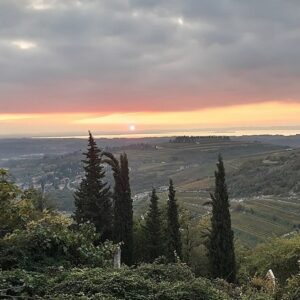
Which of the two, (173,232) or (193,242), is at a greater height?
(173,232)

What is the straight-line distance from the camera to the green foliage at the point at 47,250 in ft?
38.1

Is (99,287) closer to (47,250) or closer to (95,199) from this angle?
(47,250)

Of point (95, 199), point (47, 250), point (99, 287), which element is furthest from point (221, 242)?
point (99, 287)

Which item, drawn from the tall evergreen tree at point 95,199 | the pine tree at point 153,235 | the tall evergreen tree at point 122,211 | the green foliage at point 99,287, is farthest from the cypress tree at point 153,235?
the green foliage at point 99,287

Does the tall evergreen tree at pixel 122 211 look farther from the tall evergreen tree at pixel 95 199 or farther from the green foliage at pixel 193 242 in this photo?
the green foliage at pixel 193 242

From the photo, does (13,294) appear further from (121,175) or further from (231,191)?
(231,191)

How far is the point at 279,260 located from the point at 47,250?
27.7 metres

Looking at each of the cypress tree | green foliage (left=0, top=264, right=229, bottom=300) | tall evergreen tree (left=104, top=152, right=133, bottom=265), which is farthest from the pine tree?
green foliage (left=0, top=264, right=229, bottom=300)

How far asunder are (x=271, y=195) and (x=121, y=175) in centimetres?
11547

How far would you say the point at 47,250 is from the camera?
12.4 m

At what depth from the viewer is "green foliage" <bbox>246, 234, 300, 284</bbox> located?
3491cm

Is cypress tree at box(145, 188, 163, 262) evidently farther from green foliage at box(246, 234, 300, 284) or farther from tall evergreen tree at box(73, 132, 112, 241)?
green foliage at box(246, 234, 300, 284)

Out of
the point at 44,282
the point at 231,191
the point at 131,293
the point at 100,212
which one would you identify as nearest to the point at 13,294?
the point at 44,282

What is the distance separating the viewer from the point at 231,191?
157500mm
